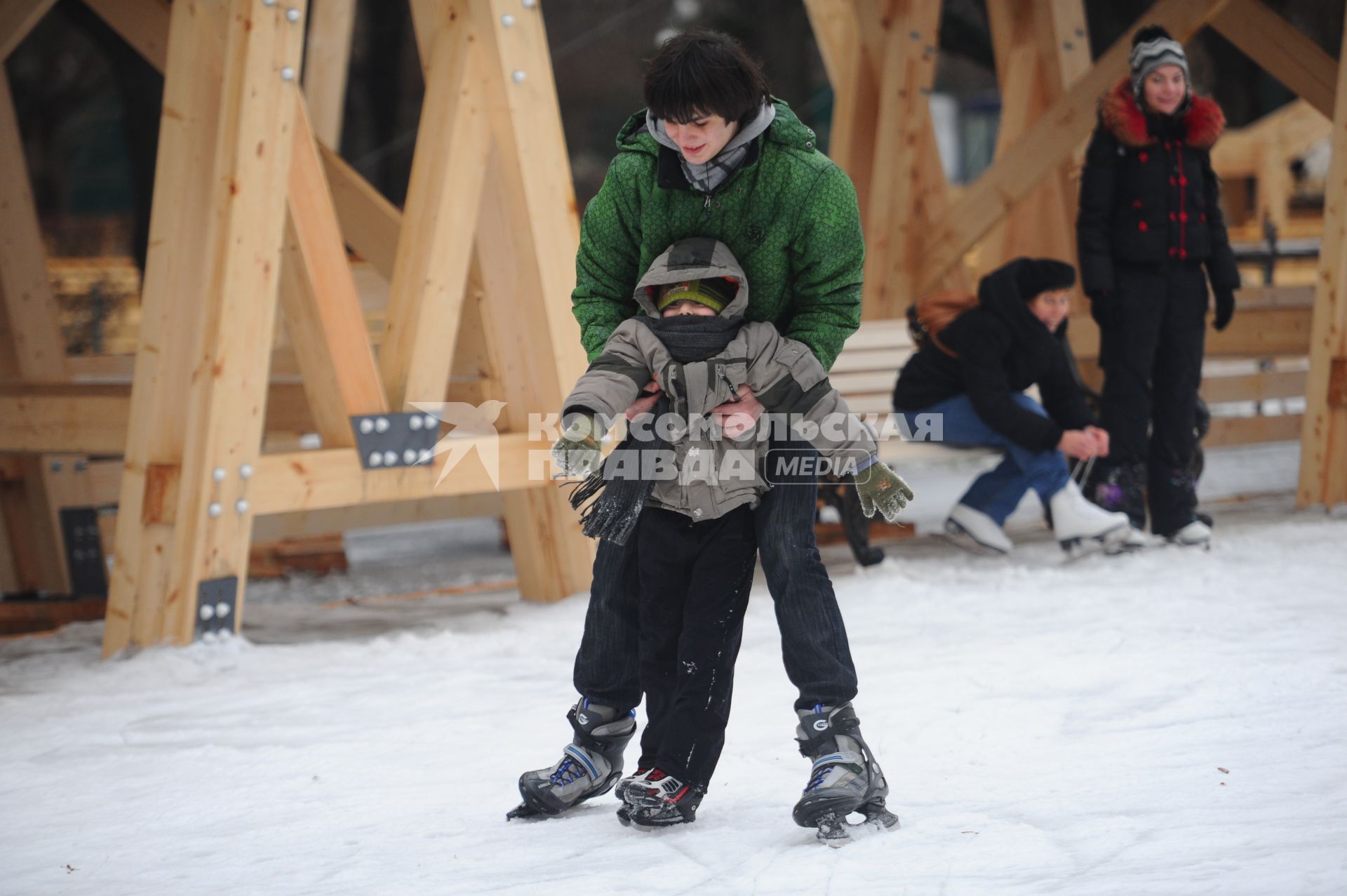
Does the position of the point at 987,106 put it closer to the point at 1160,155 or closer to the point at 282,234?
the point at 1160,155

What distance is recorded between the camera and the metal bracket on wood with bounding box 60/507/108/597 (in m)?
5.28

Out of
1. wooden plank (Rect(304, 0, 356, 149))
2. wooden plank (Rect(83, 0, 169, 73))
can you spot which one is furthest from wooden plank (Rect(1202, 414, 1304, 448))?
wooden plank (Rect(83, 0, 169, 73))

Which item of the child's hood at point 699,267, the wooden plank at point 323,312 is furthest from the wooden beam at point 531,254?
the child's hood at point 699,267

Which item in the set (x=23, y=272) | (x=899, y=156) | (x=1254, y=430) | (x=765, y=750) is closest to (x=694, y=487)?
(x=765, y=750)

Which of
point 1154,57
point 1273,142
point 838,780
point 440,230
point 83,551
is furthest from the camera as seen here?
point 1273,142

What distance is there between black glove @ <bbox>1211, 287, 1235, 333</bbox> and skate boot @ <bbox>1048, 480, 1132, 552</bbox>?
81 centimetres

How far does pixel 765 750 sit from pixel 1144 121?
9.69 feet

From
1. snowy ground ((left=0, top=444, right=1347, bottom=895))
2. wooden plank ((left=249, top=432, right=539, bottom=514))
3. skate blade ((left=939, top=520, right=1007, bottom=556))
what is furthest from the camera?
skate blade ((left=939, top=520, right=1007, bottom=556))

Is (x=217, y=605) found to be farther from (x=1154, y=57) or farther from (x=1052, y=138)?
(x=1052, y=138)

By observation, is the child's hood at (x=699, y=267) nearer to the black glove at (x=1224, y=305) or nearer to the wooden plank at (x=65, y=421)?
the wooden plank at (x=65, y=421)

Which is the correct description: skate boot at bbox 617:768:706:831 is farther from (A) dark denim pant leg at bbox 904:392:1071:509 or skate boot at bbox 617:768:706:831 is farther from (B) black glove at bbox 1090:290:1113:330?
(B) black glove at bbox 1090:290:1113:330

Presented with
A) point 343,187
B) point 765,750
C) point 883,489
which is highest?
point 343,187

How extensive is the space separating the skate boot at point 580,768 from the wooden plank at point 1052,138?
14.8ft

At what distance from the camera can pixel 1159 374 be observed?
4.96m
